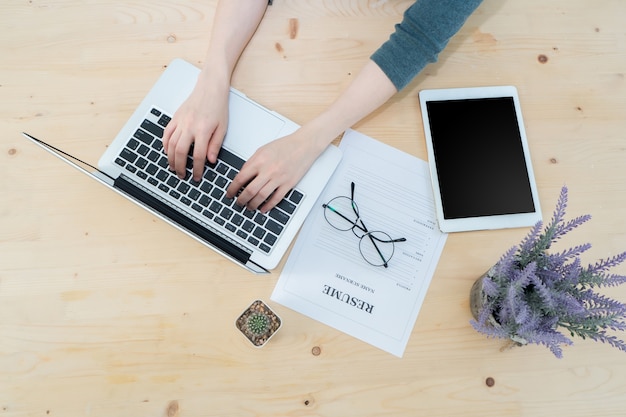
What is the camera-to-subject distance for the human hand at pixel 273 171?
31.8 inches

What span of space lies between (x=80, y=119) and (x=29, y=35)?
21cm

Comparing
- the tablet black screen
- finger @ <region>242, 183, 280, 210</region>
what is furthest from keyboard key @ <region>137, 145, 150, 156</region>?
the tablet black screen

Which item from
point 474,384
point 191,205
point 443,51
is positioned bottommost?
point 474,384

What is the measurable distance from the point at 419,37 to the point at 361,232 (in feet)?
1.27

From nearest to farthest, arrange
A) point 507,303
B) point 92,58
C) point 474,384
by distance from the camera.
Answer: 1. point 507,303
2. point 474,384
3. point 92,58

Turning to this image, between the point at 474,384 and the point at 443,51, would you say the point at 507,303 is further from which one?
the point at 443,51

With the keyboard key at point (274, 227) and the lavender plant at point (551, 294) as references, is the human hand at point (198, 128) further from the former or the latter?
the lavender plant at point (551, 294)

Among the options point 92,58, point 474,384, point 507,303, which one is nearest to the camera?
point 507,303

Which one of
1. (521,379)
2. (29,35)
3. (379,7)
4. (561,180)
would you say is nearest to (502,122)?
(561,180)

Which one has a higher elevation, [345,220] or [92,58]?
[92,58]

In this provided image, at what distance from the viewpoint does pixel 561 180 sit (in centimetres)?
90

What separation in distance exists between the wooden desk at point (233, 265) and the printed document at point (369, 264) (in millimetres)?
27

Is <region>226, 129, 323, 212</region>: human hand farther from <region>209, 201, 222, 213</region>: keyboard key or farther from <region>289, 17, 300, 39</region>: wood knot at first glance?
<region>289, 17, 300, 39</region>: wood knot

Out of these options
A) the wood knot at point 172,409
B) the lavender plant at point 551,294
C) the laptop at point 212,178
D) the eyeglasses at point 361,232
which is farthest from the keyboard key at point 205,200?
the lavender plant at point 551,294
